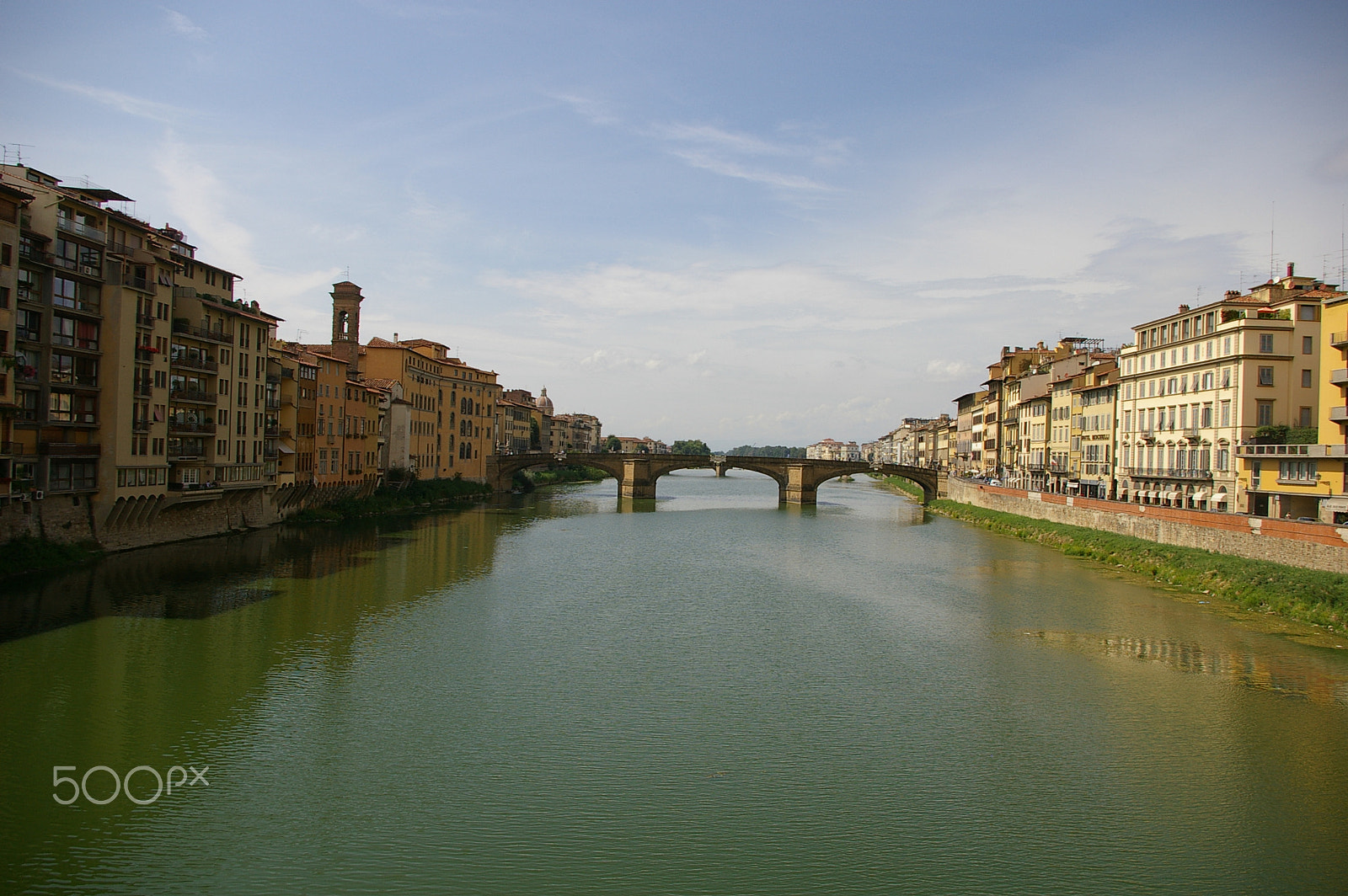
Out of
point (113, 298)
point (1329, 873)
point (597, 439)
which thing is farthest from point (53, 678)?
point (597, 439)

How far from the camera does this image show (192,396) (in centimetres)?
3064

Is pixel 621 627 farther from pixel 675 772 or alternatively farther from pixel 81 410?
pixel 81 410

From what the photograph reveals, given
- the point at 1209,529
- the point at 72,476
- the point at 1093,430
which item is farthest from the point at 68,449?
the point at 1093,430

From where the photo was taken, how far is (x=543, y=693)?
1617cm

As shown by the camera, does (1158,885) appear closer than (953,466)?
Yes

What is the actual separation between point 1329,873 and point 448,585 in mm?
22622

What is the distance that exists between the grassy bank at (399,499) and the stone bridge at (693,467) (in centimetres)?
357

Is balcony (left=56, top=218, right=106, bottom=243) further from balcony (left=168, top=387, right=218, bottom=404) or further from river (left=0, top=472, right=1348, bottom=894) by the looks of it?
river (left=0, top=472, right=1348, bottom=894)

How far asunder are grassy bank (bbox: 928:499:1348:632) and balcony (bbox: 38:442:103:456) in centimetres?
3452

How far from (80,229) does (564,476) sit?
69.6 m

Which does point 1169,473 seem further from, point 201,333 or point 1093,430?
point 201,333

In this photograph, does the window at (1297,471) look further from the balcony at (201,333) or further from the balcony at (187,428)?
the balcony at (201,333)

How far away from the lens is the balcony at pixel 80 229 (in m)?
24.9

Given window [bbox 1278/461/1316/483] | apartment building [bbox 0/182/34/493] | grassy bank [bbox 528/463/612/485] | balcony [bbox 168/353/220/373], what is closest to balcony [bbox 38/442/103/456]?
apartment building [bbox 0/182/34/493]
